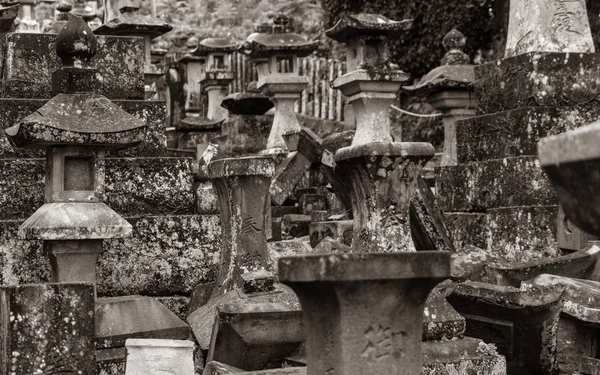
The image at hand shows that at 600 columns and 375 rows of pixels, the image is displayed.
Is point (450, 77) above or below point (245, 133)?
above

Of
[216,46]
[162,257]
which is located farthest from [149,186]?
[216,46]

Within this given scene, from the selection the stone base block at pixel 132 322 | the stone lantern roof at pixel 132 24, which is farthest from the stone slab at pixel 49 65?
the stone lantern roof at pixel 132 24

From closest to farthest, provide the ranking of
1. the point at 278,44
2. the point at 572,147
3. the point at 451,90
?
the point at 572,147 → the point at 451,90 → the point at 278,44

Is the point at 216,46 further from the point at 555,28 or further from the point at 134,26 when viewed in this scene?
the point at 555,28

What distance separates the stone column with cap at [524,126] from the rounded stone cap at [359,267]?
398 cm

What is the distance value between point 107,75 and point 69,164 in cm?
148

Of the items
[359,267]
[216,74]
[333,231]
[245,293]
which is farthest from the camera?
[216,74]

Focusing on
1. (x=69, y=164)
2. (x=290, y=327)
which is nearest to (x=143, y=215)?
(x=69, y=164)

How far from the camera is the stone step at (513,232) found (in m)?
7.37

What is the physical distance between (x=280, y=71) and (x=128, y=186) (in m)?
7.17

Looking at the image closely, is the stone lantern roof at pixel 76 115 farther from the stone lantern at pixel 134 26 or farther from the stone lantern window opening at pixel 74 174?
the stone lantern at pixel 134 26

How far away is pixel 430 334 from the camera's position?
5.27 m

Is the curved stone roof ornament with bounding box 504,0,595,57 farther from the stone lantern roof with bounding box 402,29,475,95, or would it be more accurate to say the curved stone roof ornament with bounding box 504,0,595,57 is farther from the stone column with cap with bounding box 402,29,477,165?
the stone column with cap with bounding box 402,29,477,165

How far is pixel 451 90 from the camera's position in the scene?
36.0 ft
